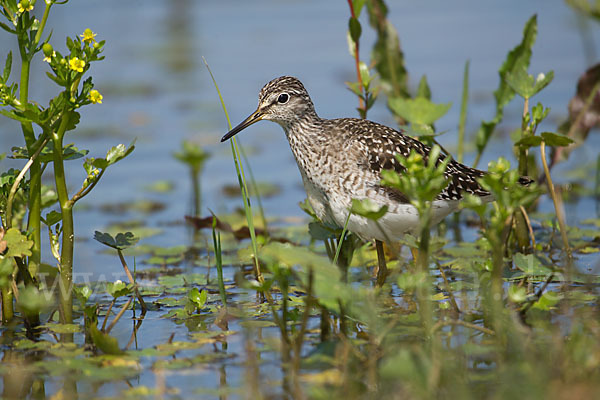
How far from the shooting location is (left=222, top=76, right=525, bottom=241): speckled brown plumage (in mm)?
5910

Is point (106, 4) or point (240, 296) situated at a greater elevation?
point (106, 4)

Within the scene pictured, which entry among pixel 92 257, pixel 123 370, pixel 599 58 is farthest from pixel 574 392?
pixel 599 58

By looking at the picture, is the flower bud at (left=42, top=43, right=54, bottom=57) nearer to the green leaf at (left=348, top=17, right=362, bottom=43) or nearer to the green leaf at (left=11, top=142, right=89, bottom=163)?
the green leaf at (left=11, top=142, right=89, bottom=163)

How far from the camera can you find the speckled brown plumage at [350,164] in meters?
5.91

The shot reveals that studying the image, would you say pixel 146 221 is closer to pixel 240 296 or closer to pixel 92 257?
pixel 92 257

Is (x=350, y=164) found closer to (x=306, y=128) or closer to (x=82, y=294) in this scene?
(x=306, y=128)

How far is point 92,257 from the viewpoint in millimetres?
7453

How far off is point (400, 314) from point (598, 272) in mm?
1714

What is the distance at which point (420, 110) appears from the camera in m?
6.79

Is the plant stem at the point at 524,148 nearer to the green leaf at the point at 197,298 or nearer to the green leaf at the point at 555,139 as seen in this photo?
the green leaf at the point at 555,139

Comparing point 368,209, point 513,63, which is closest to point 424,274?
point 368,209

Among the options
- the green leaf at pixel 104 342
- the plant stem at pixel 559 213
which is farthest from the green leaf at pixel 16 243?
the plant stem at pixel 559 213

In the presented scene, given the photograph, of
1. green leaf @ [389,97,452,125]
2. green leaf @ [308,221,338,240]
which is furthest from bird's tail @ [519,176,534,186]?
green leaf @ [308,221,338,240]

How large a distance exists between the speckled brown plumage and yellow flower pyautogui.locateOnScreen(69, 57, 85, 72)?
1.64 meters
